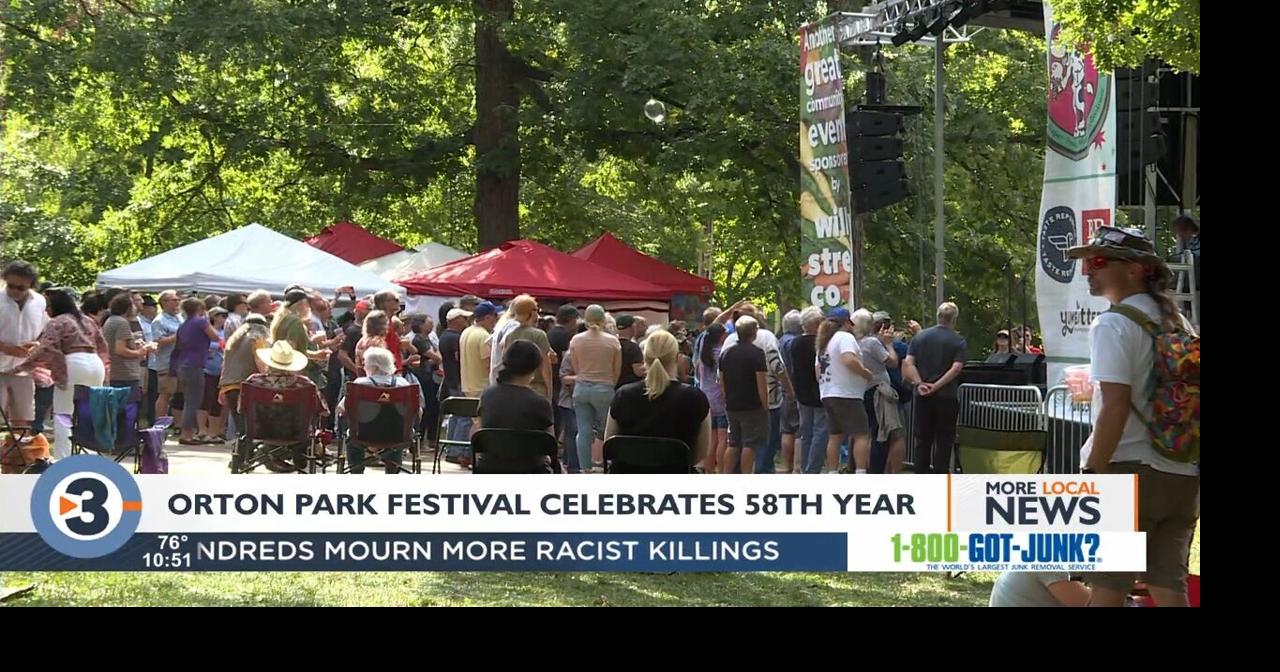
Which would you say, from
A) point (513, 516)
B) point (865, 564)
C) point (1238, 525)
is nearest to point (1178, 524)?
point (1238, 525)

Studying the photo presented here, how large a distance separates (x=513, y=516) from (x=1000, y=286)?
729 inches

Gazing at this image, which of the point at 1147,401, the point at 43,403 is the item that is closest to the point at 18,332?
the point at 43,403

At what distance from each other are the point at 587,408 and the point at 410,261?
8.79m

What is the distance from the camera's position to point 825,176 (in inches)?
547

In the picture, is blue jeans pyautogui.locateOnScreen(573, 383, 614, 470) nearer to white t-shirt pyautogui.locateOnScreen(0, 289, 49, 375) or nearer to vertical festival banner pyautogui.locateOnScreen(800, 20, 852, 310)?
vertical festival banner pyautogui.locateOnScreen(800, 20, 852, 310)

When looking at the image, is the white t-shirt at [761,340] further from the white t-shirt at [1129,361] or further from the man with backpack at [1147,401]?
the white t-shirt at [1129,361]

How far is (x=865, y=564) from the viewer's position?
21.1 ft

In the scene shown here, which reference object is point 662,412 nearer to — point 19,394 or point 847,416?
point 19,394

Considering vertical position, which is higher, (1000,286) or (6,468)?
(1000,286)

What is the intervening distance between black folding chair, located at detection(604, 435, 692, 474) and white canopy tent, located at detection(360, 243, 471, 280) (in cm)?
1224

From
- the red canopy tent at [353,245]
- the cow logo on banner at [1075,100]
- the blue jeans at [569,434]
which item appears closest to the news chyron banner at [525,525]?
the cow logo on banner at [1075,100]

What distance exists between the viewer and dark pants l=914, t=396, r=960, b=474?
12555 millimetres

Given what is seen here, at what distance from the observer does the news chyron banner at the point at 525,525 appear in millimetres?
6367

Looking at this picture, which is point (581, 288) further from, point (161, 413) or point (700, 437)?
point (700, 437)
